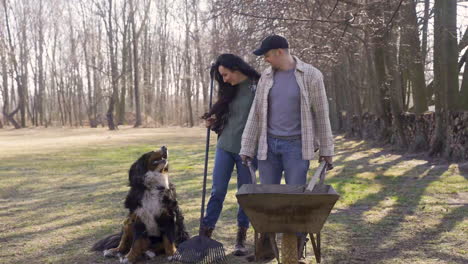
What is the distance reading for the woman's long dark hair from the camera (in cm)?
453

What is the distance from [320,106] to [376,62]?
1244 cm

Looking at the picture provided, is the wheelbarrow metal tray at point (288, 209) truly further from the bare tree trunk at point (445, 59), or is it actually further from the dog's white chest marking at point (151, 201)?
the bare tree trunk at point (445, 59)

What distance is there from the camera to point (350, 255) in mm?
4785

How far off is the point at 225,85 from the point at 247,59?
530 inches

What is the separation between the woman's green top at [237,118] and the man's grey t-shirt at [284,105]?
2.16 ft

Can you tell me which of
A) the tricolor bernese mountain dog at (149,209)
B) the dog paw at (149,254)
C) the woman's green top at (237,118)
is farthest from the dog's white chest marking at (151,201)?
the woman's green top at (237,118)

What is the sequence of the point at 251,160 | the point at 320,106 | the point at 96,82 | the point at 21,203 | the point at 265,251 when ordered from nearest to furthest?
the point at 320,106, the point at 251,160, the point at 265,251, the point at 21,203, the point at 96,82

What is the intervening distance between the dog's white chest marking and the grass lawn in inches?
17.7

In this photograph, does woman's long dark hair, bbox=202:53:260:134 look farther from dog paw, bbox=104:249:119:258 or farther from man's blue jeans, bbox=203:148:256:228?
dog paw, bbox=104:249:119:258

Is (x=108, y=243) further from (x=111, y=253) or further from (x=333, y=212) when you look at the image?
(x=333, y=212)

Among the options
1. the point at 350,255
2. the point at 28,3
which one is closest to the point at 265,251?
the point at 350,255

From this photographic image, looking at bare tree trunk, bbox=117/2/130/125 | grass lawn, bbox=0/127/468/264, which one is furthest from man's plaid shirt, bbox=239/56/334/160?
bare tree trunk, bbox=117/2/130/125

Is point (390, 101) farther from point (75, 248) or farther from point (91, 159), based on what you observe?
point (75, 248)

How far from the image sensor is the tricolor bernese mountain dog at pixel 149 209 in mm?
4438
